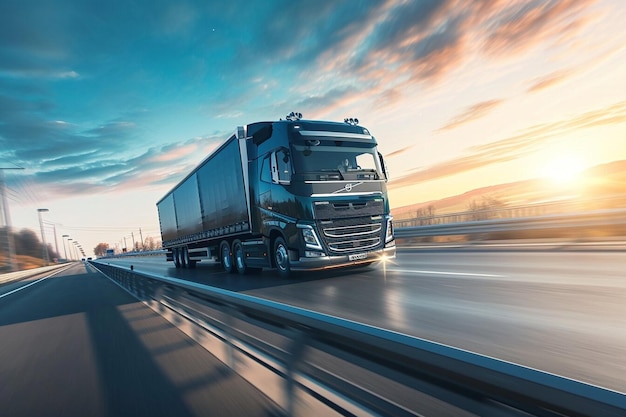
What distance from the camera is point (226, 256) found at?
538 inches

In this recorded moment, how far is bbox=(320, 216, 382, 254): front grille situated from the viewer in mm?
8633

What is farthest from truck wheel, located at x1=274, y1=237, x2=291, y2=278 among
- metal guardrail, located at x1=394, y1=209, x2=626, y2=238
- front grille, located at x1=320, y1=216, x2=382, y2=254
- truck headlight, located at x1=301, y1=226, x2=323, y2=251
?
metal guardrail, located at x1=394, y1=209, x2=626, y2=238

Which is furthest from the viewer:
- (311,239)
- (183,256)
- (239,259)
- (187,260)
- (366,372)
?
(183,256)

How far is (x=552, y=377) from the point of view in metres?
1.30

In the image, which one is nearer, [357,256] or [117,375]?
[117,375]

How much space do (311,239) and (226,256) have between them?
5.93 metres

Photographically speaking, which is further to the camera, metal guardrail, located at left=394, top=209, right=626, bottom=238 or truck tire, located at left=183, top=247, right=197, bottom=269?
truck tire, located at left=183, top=247, right=197, bottom=269

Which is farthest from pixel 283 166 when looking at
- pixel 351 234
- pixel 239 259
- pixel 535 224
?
pixel 535 224

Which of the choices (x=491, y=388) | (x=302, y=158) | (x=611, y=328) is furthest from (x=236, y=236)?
(x=491, y=388)

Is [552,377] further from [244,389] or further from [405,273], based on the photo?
[405,273]

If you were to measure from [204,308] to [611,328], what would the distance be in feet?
14.2

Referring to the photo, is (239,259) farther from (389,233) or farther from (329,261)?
(389,233)

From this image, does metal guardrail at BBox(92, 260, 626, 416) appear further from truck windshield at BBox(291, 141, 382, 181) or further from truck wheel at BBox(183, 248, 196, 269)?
truck wheel at BBox(183, 248, 196, 269)

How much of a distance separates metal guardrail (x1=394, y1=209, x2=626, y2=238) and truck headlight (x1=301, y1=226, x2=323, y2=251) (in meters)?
7.79
